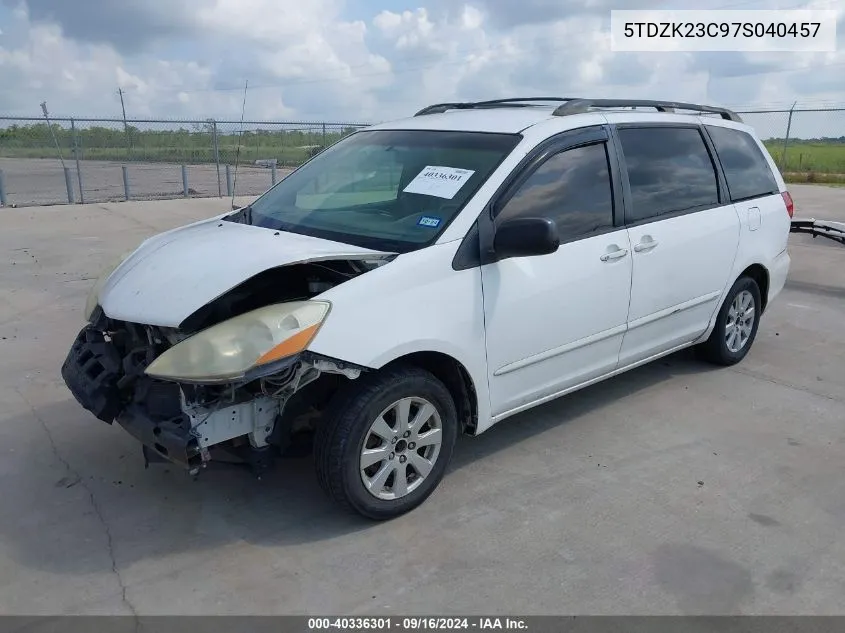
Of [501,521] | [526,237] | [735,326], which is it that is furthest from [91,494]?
[735,326]

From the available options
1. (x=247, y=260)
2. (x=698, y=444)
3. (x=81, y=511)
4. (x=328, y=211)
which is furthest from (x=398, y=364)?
(x=698, y=444)

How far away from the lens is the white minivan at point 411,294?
9.78 ft

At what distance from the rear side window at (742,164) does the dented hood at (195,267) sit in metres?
2.93

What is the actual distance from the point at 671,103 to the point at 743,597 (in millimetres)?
3395

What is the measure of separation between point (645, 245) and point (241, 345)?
8.05 feet

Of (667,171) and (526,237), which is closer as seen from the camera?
(526,237)

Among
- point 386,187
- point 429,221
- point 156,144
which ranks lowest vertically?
point 429,221

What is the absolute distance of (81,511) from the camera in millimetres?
3381

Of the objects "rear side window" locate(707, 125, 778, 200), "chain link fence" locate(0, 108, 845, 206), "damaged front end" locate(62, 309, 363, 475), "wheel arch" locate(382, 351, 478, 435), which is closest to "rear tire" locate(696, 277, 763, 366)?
"rear side window" locate(707, 125, 778, 200)

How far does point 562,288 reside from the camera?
373 cm
